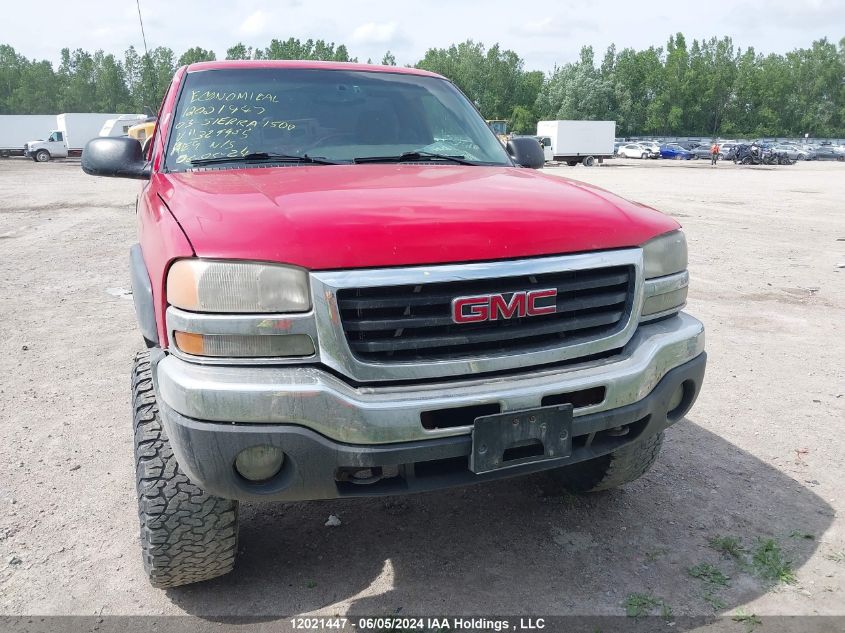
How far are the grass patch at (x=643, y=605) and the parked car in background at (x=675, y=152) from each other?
60741mm

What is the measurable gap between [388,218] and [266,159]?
120cm

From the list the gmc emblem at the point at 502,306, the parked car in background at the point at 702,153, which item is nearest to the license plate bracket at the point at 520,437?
the gmc emblem at the point at 502,306

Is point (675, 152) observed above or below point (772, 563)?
below

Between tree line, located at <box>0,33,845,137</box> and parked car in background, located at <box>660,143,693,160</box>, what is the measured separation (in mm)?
24915

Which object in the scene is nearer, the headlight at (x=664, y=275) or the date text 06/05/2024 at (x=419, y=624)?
the date text 06/05/2024 at (x=419, y=624)

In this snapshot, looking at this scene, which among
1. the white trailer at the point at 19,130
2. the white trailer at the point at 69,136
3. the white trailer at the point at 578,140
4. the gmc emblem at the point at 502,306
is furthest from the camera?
the white trailer at the point at 19,130

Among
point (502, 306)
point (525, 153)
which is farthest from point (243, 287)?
point (525, 153)

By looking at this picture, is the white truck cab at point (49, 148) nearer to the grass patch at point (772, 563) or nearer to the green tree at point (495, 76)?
the grass patch at point (772, 563)

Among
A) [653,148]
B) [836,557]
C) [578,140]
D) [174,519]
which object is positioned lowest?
[653,148]

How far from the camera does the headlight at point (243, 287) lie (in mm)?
2029

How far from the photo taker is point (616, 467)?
3.09 meters

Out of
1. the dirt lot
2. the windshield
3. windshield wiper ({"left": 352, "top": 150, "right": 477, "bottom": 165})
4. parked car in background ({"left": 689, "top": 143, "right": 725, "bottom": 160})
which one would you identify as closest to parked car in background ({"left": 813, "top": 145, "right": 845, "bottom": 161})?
parked car in background ({"left": 689, "top": 143, "right": 725, "bottom": 160})

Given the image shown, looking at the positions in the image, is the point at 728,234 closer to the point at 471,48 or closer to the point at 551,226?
the point at 551,226

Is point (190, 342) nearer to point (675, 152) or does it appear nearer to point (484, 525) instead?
point (484, 525)
